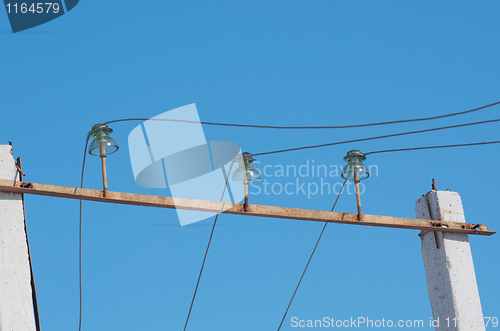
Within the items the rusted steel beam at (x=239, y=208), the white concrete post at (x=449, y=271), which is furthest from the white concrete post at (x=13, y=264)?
the white concrete post at (x=449, y=271)

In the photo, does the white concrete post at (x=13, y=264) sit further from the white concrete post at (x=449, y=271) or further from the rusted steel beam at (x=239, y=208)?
the white concrete post at (x=449, y=271)

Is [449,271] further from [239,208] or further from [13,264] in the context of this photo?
[13,264]

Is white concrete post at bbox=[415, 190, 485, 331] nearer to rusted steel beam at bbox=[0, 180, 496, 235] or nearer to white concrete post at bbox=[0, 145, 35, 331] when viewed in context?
rusted steel beam at bbox=[0, 180, 496, 235]

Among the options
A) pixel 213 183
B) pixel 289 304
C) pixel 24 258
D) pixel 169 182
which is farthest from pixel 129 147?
pixel 289 304

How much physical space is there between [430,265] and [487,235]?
738mm

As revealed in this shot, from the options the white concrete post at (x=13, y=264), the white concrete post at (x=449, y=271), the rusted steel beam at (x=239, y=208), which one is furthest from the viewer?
the white concrete post at (x=449, y=271)

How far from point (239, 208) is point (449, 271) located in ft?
7.64

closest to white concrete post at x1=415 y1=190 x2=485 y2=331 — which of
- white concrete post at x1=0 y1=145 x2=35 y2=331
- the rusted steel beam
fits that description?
the rusted steel beam

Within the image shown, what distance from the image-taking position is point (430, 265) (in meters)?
6.60

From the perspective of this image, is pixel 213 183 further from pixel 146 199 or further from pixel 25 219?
pixel 25 219

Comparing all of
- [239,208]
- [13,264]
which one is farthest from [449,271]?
[13,264]

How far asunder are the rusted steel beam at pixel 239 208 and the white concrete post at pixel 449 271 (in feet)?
0.44

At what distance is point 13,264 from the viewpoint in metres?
5.02

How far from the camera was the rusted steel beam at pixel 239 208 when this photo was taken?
17.3 feet
